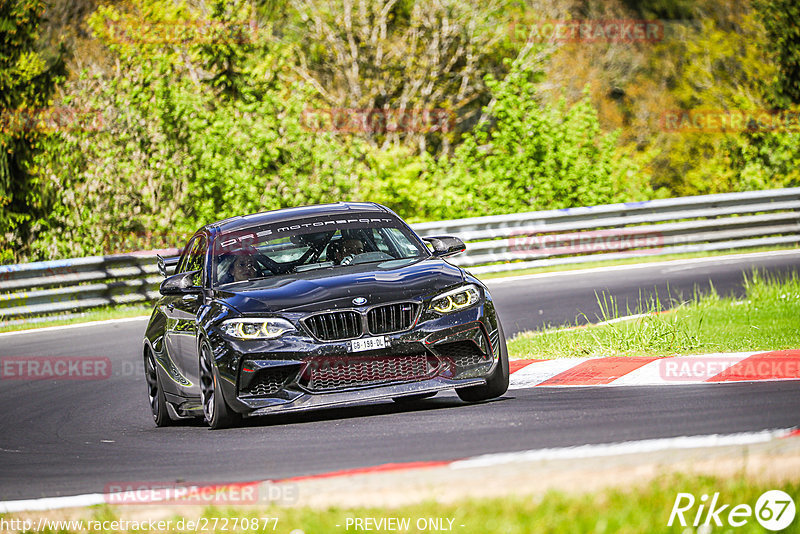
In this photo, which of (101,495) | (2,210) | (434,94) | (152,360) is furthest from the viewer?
(434,94)

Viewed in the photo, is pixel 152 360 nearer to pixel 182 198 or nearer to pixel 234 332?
pixel 234 332

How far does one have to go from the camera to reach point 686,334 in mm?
10289

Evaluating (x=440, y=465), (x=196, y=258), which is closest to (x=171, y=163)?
(x=196, y=258)

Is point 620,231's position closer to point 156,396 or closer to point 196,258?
point 196,258

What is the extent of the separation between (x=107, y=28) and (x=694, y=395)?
2460cm

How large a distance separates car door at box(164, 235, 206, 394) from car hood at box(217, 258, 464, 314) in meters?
0.41

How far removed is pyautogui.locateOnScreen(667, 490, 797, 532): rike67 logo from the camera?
4.21 m

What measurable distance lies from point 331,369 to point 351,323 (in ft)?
1.03

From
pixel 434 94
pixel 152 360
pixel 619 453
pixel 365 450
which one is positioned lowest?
pixel 434 94

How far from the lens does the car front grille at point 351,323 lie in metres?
7.75

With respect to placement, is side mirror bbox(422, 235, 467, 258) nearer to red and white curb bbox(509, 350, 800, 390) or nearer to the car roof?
the car roof

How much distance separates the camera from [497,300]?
1711 centimetres

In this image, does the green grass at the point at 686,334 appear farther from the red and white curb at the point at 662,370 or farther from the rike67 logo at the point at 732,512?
the rike67 logo at the point at 732,512

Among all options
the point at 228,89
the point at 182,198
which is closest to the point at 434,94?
the point at 228,89
